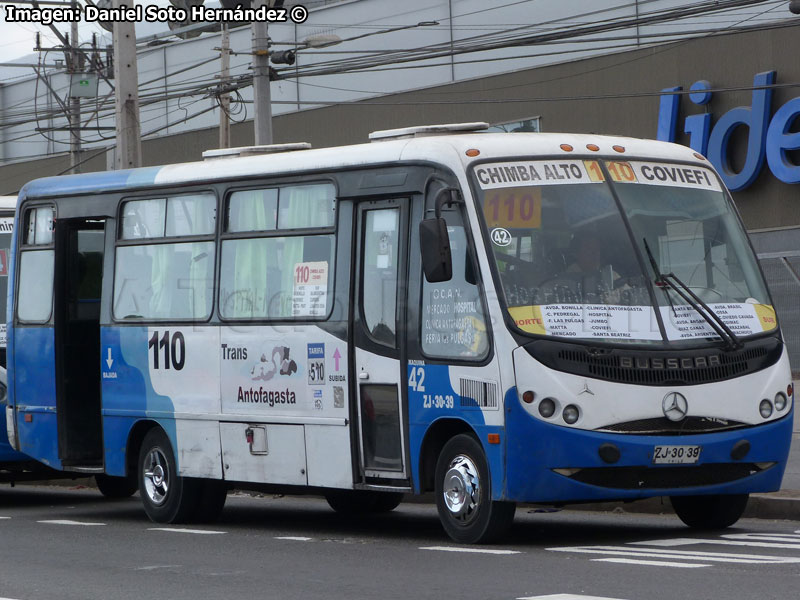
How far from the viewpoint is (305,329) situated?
39.3ft

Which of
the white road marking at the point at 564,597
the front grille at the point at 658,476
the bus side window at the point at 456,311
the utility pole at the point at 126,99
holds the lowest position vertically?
the white road marking at the point at 564,597

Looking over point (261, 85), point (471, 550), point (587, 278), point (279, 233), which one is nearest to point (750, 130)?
point (261, 85)

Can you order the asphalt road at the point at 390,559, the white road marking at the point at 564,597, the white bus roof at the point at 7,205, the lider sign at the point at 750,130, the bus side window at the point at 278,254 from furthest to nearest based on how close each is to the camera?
the lider sign at the point at 750,130
the white bus roof at the point at 7,205
the bus side window at the point at 278,254
the asphalt road at the point at 390,559
the white road marking at the point at 564,597

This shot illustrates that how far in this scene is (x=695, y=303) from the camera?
421 inches

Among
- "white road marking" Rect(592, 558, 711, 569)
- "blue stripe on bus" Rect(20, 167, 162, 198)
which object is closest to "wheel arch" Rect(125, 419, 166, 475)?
"blue stripe on bus" Rect(20, 167, 162, 198)

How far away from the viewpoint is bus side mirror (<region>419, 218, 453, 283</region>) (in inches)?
412

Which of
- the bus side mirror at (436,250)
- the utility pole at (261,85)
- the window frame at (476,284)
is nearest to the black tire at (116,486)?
the utility pole at (261,85)

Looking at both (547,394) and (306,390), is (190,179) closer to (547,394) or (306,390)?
(306,390)

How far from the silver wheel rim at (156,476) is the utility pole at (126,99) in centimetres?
779

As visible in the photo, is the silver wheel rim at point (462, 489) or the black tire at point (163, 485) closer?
the silver wheel rim at point (462, 489)

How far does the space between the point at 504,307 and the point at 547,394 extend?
62cm

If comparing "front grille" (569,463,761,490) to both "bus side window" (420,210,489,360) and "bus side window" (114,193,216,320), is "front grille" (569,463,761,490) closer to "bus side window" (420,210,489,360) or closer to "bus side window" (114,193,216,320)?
"bus side window" (420,210,489,360)

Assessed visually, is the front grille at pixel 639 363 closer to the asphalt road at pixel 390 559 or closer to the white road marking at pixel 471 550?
the asphalt road at pixel 390 559

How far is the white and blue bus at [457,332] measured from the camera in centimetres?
1032
